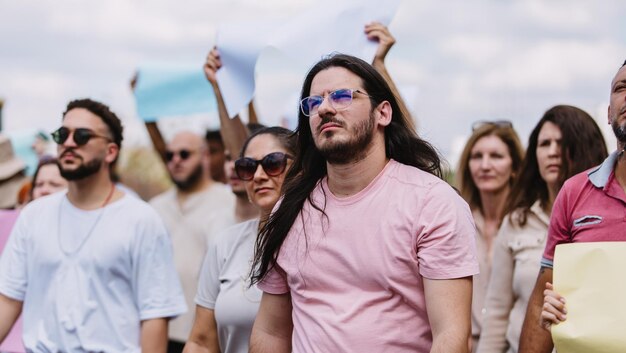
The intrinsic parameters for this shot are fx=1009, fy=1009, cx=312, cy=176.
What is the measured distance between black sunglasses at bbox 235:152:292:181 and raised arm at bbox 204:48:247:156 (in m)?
1.01

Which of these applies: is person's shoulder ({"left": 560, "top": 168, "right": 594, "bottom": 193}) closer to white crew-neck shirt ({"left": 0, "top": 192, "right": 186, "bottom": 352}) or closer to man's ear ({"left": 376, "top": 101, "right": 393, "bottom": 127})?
man's ear ({"left": 376, "top": 101, "right": 393, "bottom": 127})

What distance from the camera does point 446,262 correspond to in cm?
359

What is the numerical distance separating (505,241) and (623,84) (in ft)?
7.10

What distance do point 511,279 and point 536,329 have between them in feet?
4.76

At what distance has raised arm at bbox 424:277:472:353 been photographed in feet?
11.5

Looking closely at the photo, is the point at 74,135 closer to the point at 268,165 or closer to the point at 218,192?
the point at 268,165

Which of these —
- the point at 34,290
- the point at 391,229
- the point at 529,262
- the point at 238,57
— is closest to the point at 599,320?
the point at 391,229

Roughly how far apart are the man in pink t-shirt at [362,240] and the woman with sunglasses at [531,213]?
1621 mm

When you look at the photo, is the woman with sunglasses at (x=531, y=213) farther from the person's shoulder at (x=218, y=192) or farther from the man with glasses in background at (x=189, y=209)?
the person's shoulder at (x=218, y=192)

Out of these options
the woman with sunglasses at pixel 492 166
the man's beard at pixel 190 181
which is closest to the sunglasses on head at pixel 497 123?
the woman with sunglasses at pixel 492 166

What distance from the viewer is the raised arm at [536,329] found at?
414 cm

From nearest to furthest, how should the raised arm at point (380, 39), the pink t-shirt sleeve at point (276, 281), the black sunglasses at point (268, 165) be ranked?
1. the pink t-shirt sleeve at point (276, 281)
2. the black sunglasses at point (268, 165)
3. the raised arm at point (380, 39)

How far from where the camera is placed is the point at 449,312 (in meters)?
3.55

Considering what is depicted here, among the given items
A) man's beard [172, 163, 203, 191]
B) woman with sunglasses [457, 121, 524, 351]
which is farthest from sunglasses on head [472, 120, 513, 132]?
man's beard [172, 163, 203, 191]
